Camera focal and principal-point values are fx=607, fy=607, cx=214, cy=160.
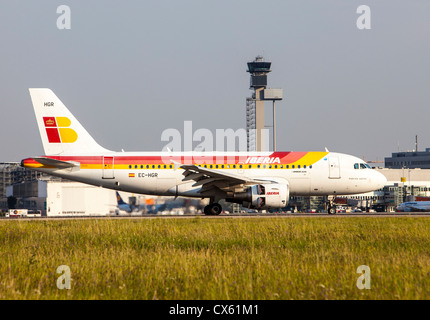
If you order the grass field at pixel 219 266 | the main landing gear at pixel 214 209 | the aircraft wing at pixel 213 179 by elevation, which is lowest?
the grass field at pixel 219 266

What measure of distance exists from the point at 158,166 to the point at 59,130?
648 centimetres

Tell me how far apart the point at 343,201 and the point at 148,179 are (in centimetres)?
5033

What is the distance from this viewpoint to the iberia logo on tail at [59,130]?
37281 mm

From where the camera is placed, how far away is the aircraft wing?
116 ft

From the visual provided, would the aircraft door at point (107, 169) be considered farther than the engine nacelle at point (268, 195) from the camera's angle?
Yes

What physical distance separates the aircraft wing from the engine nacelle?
0.78m

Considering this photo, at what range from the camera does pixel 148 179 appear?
37375 mm

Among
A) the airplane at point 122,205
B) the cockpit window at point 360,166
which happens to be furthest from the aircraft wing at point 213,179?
the airplane at point 122,205

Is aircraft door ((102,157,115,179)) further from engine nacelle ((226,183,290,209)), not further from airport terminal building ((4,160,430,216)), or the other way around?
engine nacelle ((226,183,290,209))

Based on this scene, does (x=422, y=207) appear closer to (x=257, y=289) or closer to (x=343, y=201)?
(x=343, y=201)

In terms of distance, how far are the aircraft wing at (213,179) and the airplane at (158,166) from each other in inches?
2.4

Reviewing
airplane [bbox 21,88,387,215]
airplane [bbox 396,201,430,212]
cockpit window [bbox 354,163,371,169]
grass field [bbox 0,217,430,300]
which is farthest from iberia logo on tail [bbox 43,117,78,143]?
airplane [bbox 396,201,430,212]

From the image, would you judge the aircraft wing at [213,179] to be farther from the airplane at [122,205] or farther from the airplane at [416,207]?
the airplane at [416,207]
